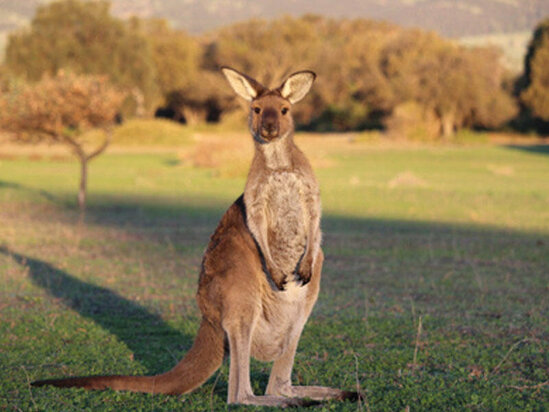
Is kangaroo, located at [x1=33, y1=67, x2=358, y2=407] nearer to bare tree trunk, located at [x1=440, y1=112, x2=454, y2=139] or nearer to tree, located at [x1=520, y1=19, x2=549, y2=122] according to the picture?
bare tree trunk, located at [x1=440, y1=112, x2=454, y2=139]

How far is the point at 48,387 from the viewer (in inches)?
193

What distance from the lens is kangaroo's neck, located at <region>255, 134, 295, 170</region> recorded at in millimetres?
4402

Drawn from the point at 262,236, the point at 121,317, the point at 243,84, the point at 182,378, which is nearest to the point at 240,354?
the point at 182,378

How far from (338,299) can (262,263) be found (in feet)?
13.9

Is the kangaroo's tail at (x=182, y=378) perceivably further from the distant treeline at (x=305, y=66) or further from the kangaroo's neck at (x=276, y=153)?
the distant treeline at (x=305, y=66)

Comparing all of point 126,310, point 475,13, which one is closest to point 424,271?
point 126,310

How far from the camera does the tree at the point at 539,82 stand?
54125mm

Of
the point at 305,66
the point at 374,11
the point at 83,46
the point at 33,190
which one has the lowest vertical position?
the point at 33,190

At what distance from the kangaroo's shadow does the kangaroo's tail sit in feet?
3.96

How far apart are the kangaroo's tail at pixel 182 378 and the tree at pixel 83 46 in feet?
149

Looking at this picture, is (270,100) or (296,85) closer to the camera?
(270,100)

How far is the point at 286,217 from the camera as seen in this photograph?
450 centimetres

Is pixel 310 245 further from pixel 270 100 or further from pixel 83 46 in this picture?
pixel 83 46

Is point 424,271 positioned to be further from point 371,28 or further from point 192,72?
point 371,28
